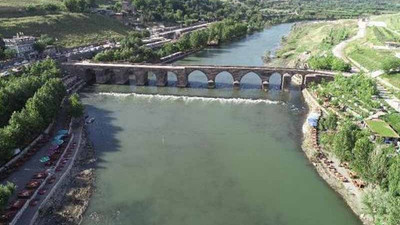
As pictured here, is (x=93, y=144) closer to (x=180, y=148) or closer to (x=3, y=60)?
(x=180, y=148)

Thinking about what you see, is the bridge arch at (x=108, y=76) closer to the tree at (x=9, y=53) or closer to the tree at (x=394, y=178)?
Result: the tree at (x=9, y=53)

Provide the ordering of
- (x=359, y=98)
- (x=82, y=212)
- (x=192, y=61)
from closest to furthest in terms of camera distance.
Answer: (x=82, y=212), (x=359, y=98), (x=192, y=61)

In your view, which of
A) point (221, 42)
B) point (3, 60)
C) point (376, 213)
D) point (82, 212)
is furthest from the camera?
point (221, 42)

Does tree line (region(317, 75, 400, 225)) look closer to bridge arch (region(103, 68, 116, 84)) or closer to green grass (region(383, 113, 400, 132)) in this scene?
green grass (region(383, 113, 400, 132))

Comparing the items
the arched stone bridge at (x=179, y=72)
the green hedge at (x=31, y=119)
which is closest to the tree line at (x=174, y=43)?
the arched stone bridge at (x=179, y=72)

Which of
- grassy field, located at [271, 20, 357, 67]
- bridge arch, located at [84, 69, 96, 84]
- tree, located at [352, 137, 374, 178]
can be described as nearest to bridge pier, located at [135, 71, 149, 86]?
bridge arch, located at [84, 69, 96, 84]

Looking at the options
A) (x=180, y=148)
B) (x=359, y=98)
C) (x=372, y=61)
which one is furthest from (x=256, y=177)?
(x=372, y=61)

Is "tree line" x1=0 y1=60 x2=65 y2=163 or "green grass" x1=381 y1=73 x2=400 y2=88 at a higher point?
"tree line" x1=0 y1=60 x2=65 y2=163

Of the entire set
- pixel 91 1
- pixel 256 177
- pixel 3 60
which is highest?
pixel 91 1
